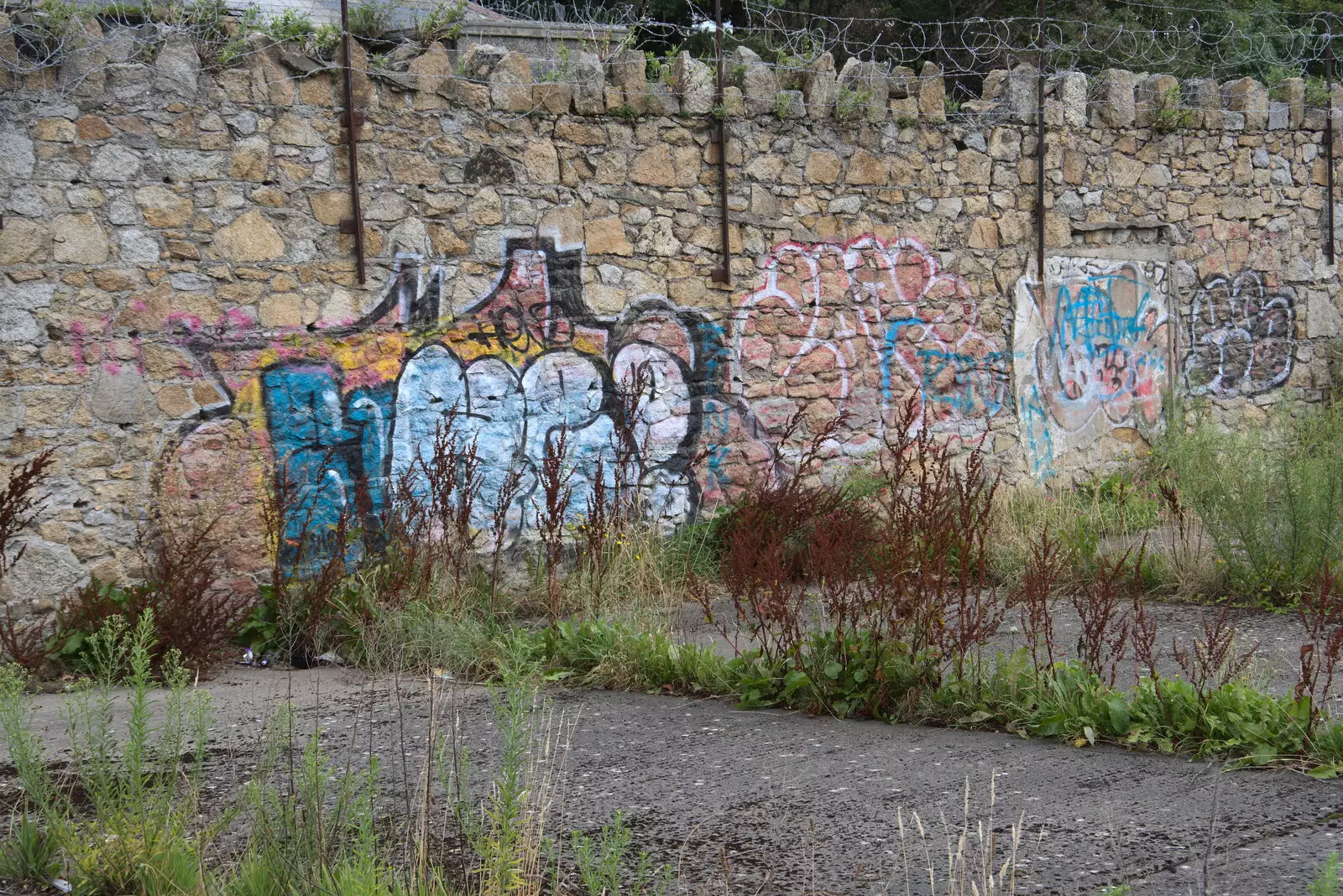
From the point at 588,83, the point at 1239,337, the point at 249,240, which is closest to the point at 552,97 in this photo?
the point at 588,83

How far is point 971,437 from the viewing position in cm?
953

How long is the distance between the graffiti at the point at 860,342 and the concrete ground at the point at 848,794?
3.76 meters

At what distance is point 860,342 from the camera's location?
29.6 ft

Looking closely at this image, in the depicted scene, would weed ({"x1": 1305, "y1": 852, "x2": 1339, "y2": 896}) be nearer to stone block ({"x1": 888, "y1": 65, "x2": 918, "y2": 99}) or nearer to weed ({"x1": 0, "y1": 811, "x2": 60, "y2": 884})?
weed ({"x1": 0, "y1": 811, "x2": 60, "y2": 884})

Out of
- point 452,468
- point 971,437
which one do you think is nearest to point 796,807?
point 452,468

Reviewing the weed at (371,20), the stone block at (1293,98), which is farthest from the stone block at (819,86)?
the stone block at (1293,98)

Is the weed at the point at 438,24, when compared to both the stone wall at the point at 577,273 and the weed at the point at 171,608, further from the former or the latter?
the weed at the point at 171,608

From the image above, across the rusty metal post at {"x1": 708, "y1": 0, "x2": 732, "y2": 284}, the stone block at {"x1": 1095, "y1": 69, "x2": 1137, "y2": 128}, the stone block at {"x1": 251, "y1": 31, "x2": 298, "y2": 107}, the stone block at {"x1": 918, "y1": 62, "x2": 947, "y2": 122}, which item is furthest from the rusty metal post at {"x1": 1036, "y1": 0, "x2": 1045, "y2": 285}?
the stone block at {"x1": 251, "y1": 31, "x2": 298, "y2": 107}

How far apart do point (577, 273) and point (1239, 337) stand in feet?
20.4

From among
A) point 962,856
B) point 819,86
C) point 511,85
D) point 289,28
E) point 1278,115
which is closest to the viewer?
point 962,856

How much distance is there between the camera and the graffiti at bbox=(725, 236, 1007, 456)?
870cm

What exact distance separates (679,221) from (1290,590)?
417 centimetres

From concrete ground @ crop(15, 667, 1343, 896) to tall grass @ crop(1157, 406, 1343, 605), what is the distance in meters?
3.00

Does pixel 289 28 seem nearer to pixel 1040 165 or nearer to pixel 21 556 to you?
pixel 21 556
